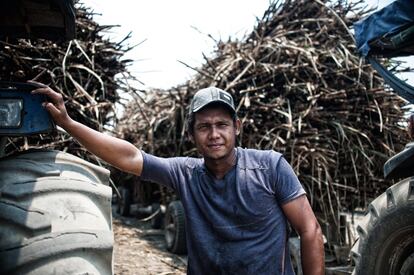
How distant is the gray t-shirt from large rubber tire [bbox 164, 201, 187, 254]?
3.15m

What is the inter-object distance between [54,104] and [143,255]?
3.86 m

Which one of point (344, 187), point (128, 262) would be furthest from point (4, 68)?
point (344, 187)

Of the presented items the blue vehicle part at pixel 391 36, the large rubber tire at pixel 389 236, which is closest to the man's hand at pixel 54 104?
the large rubber tire at pixel 389 236

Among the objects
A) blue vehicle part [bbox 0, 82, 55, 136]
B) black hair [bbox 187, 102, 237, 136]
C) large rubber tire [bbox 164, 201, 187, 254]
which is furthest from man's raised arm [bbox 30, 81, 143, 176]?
large rubber tire [bbox 164, 201, 187, 254]

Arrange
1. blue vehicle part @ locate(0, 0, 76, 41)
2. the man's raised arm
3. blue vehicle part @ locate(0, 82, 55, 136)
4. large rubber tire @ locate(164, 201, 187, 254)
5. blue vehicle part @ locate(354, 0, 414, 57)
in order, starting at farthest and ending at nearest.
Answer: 1. large rubber tire @ locate(164, 201, 187, 254)
2. blue vehicle part @ locate(354, 0, 414, 57)
3. the man's raised arm
4. blue vehicle part @ locate(0, 0, 76, 41)
5. blue vehicle part @ locate(0, 82, 55, 136)

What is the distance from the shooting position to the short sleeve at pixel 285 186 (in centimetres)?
199

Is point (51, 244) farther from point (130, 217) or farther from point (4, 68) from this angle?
point (130, 217)

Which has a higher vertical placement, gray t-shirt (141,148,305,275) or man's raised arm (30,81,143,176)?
man's raised arm (30,81,143,176)

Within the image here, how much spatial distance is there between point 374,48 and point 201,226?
2.45 metres

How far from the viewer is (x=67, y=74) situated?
288 centimetres

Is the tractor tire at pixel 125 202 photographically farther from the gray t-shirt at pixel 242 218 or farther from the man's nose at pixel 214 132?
the man's nose at pixel 214 132

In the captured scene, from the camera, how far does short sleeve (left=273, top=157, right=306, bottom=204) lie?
1.99 metres

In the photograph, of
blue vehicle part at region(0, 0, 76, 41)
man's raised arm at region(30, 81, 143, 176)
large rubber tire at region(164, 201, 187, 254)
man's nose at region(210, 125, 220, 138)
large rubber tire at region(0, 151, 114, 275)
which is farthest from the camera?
large rubber tire at region(164, 201, 187, 254)

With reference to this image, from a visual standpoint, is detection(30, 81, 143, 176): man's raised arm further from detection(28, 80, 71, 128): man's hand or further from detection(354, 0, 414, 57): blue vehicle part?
detection(354, 0, 414, 57): blue vehicle part
